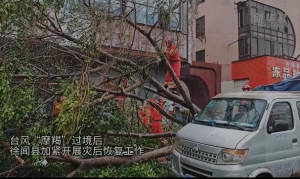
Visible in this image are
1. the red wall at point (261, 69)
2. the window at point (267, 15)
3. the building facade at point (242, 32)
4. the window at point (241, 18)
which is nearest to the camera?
the red wall at point (261, 69)

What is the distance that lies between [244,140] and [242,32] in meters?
17.1

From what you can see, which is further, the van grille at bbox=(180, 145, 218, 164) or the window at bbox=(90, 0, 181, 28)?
the window at bbox=(90, 0, 181, 28)

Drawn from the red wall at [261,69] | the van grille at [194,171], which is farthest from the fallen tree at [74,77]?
the red wall at [261,69]

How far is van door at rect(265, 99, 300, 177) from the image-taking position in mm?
4262

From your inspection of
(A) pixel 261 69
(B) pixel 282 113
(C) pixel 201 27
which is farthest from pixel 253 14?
(B) pixel 282 113

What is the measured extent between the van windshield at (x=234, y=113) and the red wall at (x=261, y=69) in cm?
1241

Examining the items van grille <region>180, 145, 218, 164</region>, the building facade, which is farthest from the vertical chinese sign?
van grille <region>180, 145, 218, 164</region>

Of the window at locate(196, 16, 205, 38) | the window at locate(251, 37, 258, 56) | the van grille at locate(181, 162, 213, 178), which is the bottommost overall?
the van grille at locate(181, 162, 213, 178)

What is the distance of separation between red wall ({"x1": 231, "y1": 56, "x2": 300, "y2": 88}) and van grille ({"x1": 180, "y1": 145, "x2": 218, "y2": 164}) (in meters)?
13.3

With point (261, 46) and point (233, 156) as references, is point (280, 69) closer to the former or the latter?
point (261, 46)

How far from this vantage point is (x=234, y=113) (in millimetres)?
4695

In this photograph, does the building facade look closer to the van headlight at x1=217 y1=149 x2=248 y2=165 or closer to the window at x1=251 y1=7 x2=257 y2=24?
the window at x1=251 y1=7 x2=257 y2=24

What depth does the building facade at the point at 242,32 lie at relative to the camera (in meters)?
19.1

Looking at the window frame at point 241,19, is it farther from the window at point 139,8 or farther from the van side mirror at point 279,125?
the van side mirror at point 279,125
